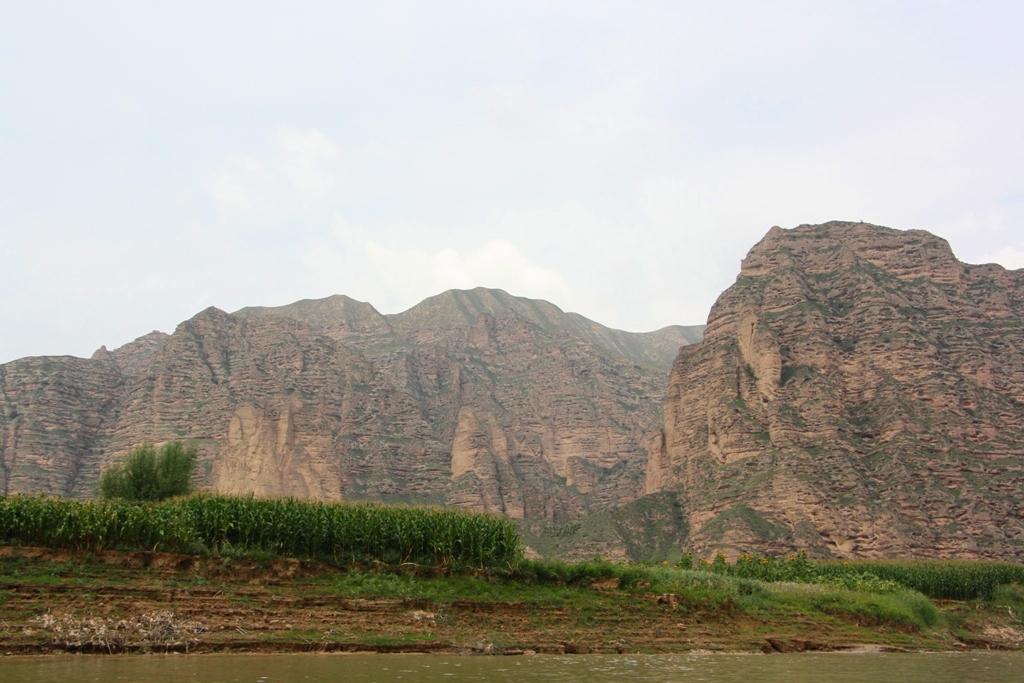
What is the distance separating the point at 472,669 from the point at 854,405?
338ft

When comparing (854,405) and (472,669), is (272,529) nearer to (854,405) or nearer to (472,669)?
(472,669)

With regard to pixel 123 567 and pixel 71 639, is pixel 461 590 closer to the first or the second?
pixel 123 567

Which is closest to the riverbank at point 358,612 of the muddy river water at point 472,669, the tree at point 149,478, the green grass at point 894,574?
the muddy river water at point 472,669

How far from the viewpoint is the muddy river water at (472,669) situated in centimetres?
2336

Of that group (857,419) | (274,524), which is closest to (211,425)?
(857,419)

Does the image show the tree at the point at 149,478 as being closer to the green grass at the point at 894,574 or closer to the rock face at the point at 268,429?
the green grass at the point at 894,574

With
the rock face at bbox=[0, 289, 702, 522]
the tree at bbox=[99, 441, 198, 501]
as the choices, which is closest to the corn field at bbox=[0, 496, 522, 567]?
the tree at bbox=[99, 441, 198, 501]

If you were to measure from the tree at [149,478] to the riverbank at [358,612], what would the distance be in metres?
24.4

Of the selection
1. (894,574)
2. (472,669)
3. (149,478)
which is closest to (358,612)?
(472,669)

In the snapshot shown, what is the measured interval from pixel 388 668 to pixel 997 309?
126542 millimetres

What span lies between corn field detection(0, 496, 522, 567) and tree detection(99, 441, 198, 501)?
59.2ft

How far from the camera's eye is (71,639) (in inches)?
1057

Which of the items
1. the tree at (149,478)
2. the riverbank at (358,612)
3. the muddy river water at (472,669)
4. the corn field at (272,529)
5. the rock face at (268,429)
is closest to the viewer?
the muddy river water at (472,669)

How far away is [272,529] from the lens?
37812 mm
